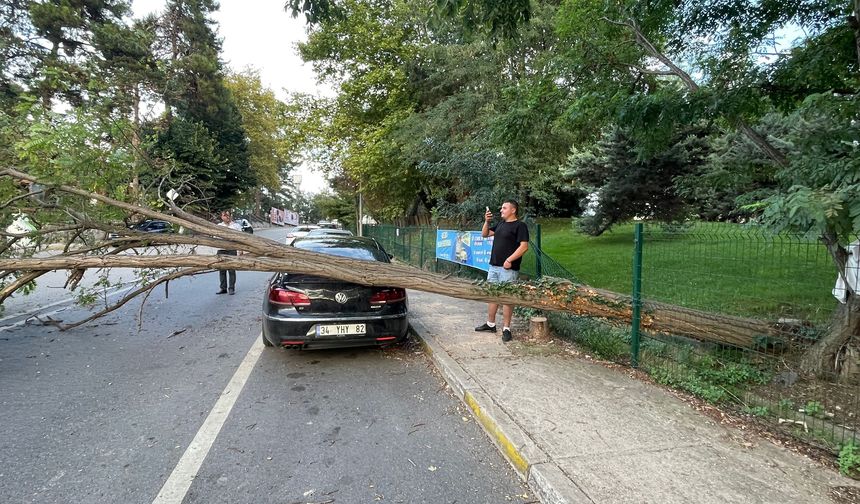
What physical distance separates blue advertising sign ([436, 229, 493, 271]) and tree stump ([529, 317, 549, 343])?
144 centimetres

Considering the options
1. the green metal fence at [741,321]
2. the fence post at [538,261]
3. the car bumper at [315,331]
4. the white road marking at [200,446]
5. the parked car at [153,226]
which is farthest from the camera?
the fence post at [538,261]

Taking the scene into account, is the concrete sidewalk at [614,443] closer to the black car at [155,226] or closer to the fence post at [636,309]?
the fence post at [636,309]

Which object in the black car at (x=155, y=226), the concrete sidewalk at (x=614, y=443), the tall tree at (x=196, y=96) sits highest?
the tall tree at (x=196, y=96)

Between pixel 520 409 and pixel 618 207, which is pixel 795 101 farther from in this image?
pixel 618 207

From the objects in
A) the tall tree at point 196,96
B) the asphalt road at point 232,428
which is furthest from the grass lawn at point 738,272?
the tall tree at point 196,96

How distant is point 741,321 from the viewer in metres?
4.29

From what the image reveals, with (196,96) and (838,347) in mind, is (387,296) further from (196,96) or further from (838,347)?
(196,96)

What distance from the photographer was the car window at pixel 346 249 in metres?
5.69

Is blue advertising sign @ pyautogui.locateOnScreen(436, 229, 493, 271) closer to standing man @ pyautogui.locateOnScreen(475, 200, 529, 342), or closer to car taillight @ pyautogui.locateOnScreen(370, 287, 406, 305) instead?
standing man @ pyautogui.locateOnScreen(475, 200, 529, 342)

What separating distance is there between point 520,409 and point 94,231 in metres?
6.16

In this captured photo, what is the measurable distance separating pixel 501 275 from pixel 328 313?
7.37ft

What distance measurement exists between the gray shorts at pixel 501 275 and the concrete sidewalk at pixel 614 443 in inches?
49.2

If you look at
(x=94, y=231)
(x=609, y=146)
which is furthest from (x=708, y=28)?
(x=94, y=231)

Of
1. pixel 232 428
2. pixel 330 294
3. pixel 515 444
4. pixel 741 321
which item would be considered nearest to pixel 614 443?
pixel 515 444
